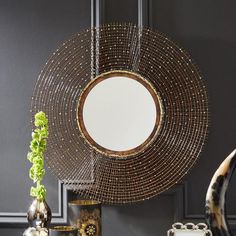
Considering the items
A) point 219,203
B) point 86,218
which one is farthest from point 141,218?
point 219,203

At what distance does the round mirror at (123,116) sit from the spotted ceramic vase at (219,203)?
3.88 feet

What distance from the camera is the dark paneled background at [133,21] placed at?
1546 millimetres

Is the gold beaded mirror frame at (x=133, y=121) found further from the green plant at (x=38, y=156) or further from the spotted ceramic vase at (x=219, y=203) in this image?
the spotted ceramic vase at (x=219, y=203)

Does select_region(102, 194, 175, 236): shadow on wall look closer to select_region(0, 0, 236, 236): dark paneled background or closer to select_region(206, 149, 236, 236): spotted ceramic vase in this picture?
select_region(0, 0, 236, 236): dark paneled background

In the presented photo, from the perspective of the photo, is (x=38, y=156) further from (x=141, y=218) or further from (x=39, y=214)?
(x=141, y=218)

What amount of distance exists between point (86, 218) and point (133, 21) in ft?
2.29

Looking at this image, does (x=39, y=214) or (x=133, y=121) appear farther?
(x=133, y=121)

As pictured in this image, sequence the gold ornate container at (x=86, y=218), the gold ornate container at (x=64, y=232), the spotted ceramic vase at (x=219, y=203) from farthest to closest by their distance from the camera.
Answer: the gold ornate container at (x=86, y=218) → the gold ornate container at (x=64, y=232) → the spotted ceramic vase at (x=219, y=203)

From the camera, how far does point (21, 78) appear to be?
5.25ft

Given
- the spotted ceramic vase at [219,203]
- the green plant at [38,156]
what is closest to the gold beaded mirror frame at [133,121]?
the green plant at [38,156]

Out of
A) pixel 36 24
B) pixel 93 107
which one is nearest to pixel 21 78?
pixel 36 24

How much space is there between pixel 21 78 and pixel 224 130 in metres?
0.75

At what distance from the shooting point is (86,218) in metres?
1.35

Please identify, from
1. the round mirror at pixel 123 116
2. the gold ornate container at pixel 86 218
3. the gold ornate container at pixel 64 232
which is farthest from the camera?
the round mirror at pixel 123 116
